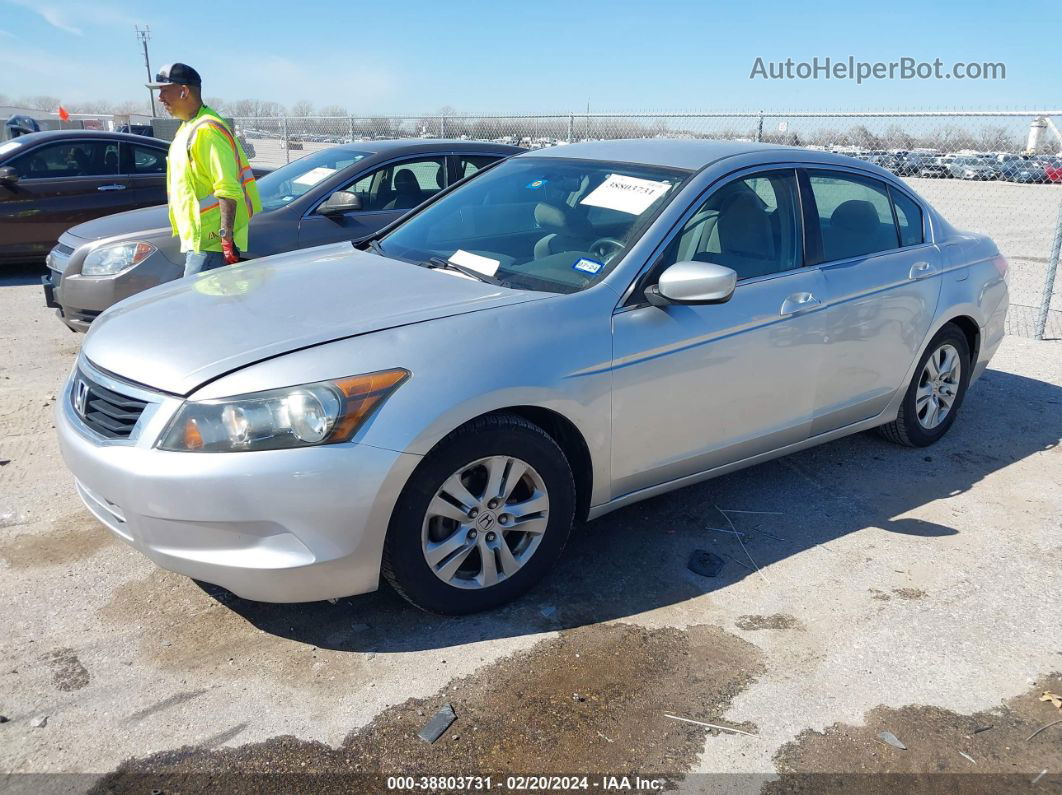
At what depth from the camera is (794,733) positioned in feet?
8.93

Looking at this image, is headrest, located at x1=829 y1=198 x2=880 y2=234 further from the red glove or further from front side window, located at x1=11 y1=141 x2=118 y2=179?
front side window, located at x1=11 y1=141 x2=118 y2=179

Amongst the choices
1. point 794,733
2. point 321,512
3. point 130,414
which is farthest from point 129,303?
point 794,733

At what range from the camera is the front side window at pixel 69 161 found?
9.38 meters

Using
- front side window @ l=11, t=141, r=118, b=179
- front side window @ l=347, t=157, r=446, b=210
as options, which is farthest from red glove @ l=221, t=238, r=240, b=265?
front side window @ l=11, t=141, r=118, b=179

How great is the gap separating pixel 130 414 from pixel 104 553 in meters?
1.07

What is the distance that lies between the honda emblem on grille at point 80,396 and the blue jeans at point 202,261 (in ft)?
7.23

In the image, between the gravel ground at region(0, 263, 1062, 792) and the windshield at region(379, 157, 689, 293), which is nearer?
the gravel ground at region(0, 263, 1062, 792)

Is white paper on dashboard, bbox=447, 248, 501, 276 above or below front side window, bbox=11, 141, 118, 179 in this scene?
below

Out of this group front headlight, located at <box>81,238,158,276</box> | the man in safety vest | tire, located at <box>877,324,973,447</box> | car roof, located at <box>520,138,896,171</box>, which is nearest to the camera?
car roof, located at <box>520,138,896,171</box>

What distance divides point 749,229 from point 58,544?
331cm

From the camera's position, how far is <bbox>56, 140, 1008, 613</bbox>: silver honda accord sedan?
9.06ft

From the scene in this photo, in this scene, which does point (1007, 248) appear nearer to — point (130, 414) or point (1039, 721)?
point (1039, 721)

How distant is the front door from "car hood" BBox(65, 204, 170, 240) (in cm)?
449

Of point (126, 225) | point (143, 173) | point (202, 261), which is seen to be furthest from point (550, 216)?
point (143, 173)
